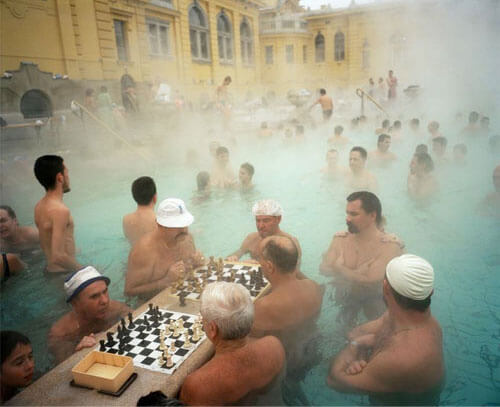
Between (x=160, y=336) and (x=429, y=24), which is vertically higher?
(x=429, y=24)

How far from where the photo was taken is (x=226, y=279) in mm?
3145

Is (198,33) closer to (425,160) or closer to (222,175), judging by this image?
(222,175)

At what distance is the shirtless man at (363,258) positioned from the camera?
3371 millimetres

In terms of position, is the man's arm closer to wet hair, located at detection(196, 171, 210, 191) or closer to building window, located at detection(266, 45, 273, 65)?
wet hair, located at detection(196, 171, 210, 191)

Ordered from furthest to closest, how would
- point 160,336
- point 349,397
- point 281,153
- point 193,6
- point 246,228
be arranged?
point 193,6 → point 281,153 → point 246,228 → point 349,397 → point 160,336

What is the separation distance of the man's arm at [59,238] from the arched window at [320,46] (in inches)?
1068

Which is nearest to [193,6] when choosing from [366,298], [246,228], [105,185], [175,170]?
[175,170]

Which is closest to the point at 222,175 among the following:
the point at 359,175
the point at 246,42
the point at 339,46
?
the point at 359,175

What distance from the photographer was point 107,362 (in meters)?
2.01

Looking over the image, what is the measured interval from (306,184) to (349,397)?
6532 mm

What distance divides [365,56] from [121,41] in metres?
18.7

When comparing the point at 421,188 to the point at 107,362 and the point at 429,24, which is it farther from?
the point at 429,24

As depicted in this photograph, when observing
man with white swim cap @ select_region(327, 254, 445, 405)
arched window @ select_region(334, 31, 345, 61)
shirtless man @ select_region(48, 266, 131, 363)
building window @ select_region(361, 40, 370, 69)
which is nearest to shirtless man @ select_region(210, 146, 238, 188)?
shirtless man @ select_region(48, 266, 131, 363)

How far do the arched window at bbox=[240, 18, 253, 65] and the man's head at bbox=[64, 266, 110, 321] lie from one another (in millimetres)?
24053
